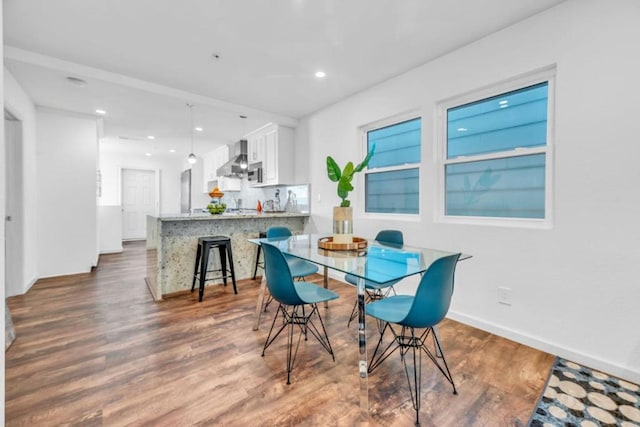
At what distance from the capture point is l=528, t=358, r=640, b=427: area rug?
4.70 feet

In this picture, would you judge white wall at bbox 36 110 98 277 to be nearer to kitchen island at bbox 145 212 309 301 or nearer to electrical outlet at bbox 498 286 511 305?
kitchen island at bbox 145 212 309 301

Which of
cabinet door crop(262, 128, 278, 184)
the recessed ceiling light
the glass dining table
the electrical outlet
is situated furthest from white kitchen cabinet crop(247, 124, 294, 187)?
the electrical outlet

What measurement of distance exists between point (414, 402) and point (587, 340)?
138 centimetres

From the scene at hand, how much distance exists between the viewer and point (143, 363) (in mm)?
1931

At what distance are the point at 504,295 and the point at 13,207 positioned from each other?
532 cm

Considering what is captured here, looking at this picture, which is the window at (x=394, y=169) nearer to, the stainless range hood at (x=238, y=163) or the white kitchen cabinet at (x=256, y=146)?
the white kitchen cabinet at (x=256, y=146)

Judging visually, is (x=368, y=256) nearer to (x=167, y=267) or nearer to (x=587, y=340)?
(x=587, y=340)

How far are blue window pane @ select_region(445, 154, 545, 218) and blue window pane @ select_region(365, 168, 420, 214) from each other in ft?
1.31

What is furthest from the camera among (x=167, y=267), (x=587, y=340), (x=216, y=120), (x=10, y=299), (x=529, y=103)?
(x=216, y=120)

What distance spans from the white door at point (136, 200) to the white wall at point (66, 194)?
11.7 ft

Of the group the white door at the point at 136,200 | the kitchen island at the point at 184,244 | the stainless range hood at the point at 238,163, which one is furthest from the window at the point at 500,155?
the white door at the point at 136,200

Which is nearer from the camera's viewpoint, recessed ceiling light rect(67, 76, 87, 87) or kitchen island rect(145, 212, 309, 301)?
recessed ceiling light rect(67, 76, 87, 87)

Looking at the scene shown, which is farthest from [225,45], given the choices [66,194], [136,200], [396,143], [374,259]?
[136,200]

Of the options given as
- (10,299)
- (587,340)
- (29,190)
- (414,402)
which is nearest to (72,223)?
(29,190)
